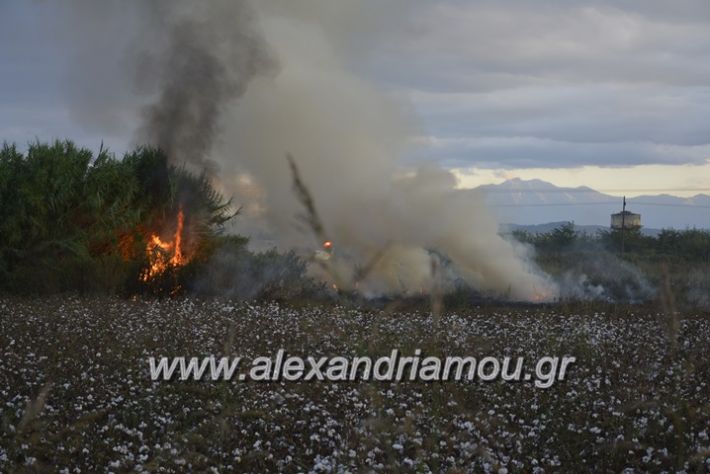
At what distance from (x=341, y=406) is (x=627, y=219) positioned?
33.0m

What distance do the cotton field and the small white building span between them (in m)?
25.0

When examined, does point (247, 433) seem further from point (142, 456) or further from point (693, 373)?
point (693, 373)

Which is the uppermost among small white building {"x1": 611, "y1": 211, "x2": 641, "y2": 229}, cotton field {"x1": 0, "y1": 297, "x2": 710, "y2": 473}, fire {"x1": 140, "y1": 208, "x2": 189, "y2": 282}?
small white building {"x1": 611, "y1": 211, "x2": 641, "y2": 229}

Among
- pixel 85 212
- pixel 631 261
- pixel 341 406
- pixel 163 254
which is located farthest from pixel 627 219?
pixel 341 406

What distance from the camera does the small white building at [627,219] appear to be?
4016cm

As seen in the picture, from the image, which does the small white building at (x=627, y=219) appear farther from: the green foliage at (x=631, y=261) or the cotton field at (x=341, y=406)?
the cotton field at (x=341, y=406)

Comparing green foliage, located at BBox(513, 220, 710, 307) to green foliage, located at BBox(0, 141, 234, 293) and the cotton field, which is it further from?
green foliage, located at BBox(0, 141, 234, 293)

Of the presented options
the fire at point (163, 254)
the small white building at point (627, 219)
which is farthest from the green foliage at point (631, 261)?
the fire at point (163, 254)

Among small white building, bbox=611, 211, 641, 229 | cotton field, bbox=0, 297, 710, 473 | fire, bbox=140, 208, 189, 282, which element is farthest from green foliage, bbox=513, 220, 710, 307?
fire, bbox=140, 208, 189, 282

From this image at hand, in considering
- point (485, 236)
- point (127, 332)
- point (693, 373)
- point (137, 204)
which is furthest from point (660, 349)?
point (137, 204)

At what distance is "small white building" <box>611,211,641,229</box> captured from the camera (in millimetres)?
40156

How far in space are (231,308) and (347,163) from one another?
9.03 meters

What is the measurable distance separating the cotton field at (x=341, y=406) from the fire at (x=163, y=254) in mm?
6037

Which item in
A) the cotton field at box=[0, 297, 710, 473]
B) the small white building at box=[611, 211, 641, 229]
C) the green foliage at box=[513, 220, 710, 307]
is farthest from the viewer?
the small white building at box=[611, 211, 641, 229]
